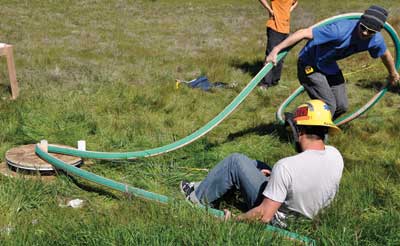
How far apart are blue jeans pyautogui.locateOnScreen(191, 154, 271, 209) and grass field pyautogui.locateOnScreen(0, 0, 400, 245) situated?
0.26 meters

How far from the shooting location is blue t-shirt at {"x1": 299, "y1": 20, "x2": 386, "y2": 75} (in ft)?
17.7

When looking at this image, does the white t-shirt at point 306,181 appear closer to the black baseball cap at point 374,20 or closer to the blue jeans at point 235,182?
the blue jeans at point 235,182

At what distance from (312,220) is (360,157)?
2.47 metres

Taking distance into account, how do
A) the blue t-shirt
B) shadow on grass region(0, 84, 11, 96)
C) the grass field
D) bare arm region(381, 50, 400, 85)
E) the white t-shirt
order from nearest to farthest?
the white t-shirt < the grass field < the blue t-shirt < bare arm region(381, 50, 400, 85) < shadow on grass region(0, 84, 11, 96)

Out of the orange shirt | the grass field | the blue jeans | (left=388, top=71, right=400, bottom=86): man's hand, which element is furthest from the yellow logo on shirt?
the orange shirt

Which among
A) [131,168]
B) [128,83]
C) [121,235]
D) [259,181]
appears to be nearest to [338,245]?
[259,181]

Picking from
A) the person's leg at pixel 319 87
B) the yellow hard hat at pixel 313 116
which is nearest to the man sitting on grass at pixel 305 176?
the yellow hard hat at pixel 313 116

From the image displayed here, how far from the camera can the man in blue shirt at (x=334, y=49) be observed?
511 centimetres

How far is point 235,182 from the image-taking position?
14.3 feet

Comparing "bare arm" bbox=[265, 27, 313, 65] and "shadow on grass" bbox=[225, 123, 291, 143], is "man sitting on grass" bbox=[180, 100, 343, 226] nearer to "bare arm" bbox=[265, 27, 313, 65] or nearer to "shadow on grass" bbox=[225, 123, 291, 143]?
"bare arm" bbox=[265, 27, 313, 65]

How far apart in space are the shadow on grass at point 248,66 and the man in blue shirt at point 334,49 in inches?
165

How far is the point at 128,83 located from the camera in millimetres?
9211

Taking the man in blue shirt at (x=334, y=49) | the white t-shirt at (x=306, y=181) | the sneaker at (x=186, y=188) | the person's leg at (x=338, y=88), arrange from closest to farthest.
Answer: the white t-shirt at (x=306, y=181), the sneaker at (x=186, y=188), the man in blue shirt at (x=334, y=49), the person's leg at (x=338, y=88)

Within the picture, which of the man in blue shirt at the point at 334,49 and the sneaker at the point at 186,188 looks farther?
the man in blue shirt at the point at 334,49
